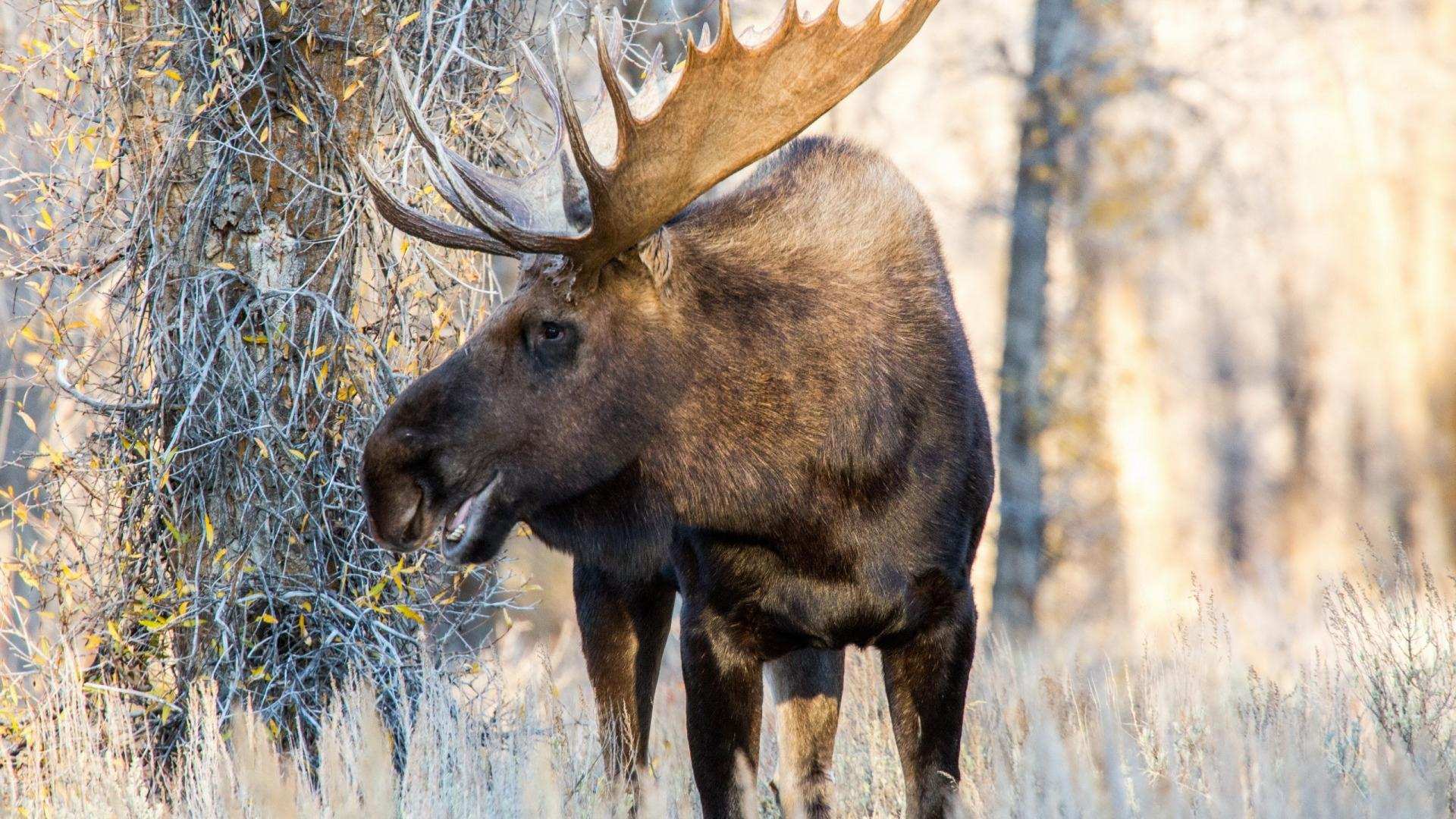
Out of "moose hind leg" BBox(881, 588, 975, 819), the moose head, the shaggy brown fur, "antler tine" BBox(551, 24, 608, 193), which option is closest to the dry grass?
"moose hind leg" BBox(881, 588, 975, 819)

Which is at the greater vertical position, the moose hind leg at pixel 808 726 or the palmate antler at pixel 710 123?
the palmate antler at pixel 710 123

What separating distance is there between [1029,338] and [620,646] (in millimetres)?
7806

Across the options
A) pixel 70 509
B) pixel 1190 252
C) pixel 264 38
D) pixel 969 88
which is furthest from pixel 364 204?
pixel 1190 252

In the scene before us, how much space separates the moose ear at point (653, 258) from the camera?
348 centimetres

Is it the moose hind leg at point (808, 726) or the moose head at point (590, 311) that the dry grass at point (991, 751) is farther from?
the moose head at point (590, 311)

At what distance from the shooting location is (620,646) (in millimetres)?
4324

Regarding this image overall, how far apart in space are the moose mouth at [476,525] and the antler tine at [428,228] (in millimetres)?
576

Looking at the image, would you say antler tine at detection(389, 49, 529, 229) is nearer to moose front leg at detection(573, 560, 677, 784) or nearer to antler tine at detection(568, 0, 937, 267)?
antler tine at detection(568, 0, 937, 267)

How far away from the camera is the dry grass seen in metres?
2.72

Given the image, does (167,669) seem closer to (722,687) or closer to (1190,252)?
(722,687)

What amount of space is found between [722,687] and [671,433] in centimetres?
62

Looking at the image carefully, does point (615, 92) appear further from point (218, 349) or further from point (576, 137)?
point (218, 349)

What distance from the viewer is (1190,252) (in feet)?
42.2

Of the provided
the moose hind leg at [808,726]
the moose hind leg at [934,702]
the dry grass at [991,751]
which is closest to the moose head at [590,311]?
the dry grass at [991,751]
